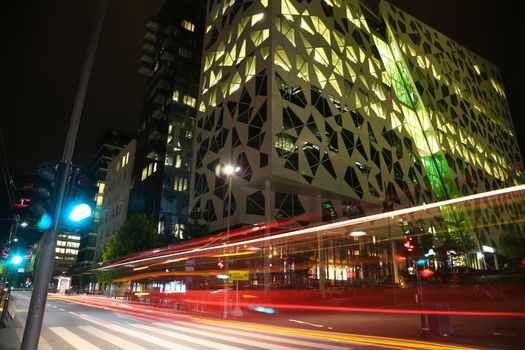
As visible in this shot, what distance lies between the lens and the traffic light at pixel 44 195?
6359 millimetres

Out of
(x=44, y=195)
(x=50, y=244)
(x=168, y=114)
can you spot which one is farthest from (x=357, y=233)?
(x=44, y=195)

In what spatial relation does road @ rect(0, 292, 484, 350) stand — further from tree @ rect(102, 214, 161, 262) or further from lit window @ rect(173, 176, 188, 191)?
lit window @ rect(173, 176, 188, 191)

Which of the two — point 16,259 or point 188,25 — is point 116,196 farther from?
point 16,259

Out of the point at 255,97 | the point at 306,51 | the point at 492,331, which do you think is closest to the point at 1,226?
the point at 255,97

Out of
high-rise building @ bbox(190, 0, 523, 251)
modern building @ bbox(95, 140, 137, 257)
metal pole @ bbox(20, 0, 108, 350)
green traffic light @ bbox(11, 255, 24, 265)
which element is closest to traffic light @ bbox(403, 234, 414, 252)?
metal pole @ bbox(20, 0, 108, 350)

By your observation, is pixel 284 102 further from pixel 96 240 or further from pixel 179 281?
pixel 96 240

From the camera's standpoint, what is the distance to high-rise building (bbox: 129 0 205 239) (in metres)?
63.4

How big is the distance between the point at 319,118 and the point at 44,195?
124 ft

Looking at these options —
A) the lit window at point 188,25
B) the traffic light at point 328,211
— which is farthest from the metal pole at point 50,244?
the lit window at point 188,25

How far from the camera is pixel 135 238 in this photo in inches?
1950

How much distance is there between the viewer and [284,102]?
128ft

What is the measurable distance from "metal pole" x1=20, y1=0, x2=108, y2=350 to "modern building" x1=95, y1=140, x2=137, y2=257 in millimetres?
73036

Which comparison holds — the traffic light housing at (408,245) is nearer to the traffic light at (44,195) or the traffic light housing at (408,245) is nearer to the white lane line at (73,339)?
the white lane line at (73,339)

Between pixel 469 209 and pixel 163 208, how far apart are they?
57030mm
